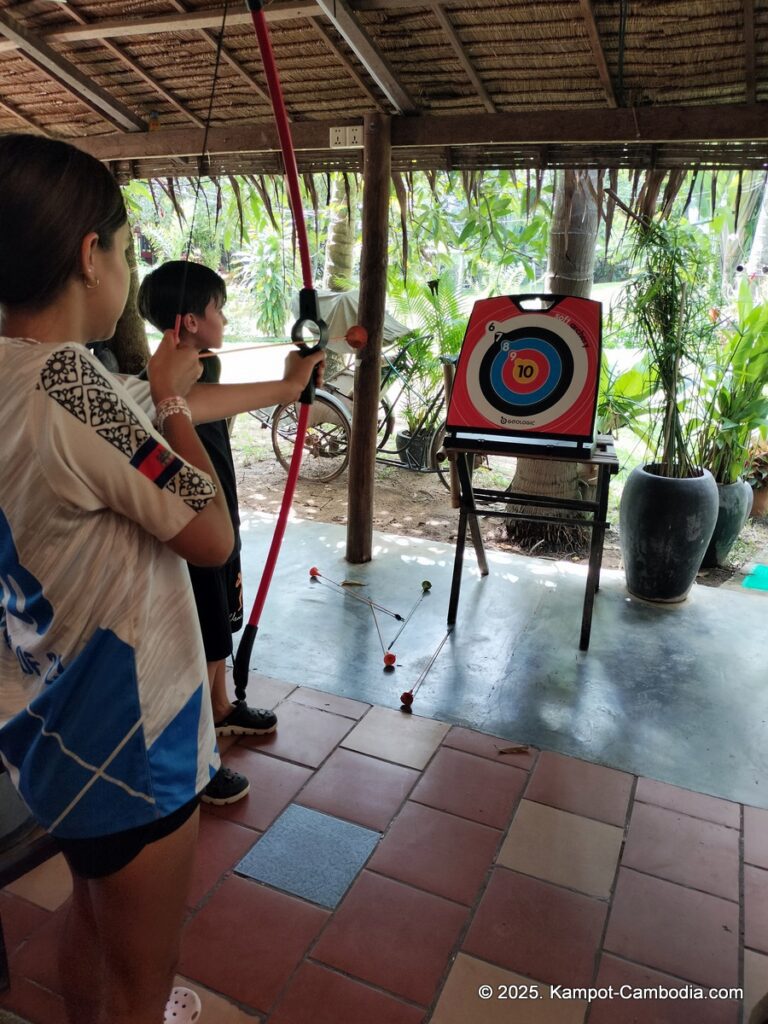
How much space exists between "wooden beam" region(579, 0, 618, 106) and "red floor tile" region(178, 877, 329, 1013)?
2.46 meters

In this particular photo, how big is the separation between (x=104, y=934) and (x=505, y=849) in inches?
38.7

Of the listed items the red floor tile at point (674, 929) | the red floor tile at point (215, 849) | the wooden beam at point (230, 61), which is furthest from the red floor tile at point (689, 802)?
the wooden beam at point (230, 61)

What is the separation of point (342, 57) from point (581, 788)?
2490 millimetres

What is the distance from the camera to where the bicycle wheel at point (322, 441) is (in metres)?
5.01

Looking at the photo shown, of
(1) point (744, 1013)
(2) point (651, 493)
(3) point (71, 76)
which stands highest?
(3) point (71, 76)

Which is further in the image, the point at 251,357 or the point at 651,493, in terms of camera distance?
the point at 251,357

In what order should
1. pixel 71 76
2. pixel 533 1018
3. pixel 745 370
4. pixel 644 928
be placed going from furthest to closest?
pixel 745 370, pixel 71 76, pixel 644 928, pixel 533 1018

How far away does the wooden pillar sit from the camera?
2812 millimetres

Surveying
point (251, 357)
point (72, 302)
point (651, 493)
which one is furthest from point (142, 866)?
point (251, 357)

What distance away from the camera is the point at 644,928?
1390 millimetres

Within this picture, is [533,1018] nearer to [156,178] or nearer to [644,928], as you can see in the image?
[644,928]

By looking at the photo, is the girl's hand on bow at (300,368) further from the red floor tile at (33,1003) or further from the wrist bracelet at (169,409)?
the red floor tile at (33,1003)

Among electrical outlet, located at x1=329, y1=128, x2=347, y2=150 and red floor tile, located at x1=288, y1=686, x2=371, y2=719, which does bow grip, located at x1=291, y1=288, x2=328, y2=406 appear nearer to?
red floor tile, located at x1=288, y1=686, x2=371, y2=719

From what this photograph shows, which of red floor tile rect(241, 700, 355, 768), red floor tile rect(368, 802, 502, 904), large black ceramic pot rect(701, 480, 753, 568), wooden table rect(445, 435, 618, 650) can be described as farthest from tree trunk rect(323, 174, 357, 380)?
red floor tile rect(368, 802, 502, 904)
